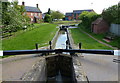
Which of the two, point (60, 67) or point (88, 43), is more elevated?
point (88, 43)

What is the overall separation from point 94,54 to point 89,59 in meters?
1.23

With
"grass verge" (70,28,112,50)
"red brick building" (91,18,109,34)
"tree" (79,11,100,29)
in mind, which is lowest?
"grass verge" (70,28,112,50)

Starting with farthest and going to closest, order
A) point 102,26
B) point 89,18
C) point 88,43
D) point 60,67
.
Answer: point 89,18
point 102,26
point 88,43
point 60,67

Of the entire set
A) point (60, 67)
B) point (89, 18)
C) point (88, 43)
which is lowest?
point (60, 67)

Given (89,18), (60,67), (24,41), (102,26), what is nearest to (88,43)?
(60,67)

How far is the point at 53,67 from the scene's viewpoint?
31.1 ft

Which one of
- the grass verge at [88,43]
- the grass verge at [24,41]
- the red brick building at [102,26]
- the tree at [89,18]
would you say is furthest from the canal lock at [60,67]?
the tree at [89,18]

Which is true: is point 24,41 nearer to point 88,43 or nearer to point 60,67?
point 60,67

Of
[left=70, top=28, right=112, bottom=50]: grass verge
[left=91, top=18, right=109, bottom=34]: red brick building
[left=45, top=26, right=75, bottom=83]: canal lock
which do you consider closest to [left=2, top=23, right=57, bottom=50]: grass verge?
[left=45, top=26, right=75, bottom=83]: canal lock

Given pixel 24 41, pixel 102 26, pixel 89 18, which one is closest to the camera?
pixel 24 41

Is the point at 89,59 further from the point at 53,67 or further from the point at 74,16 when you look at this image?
the point at 74,16

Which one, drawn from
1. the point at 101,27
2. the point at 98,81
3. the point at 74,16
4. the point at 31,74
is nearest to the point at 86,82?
the point at 98,81

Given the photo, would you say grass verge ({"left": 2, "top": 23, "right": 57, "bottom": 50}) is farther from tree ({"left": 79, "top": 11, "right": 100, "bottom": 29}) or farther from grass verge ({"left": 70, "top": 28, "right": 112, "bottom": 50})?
tree ({"left": 79, "top": 11, "right": 100, "bottom": 29})

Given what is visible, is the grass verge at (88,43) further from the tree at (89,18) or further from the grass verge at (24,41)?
the tree at (89,18)
